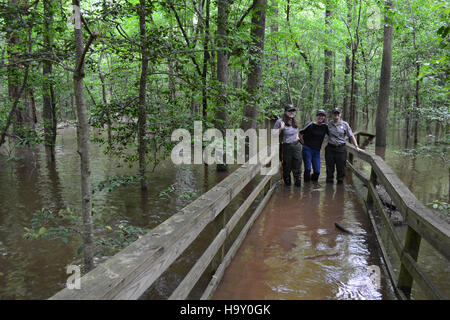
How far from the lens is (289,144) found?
7.72m

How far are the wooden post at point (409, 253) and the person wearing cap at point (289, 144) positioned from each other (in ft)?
15.1

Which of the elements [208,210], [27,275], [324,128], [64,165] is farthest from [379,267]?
[64,165]

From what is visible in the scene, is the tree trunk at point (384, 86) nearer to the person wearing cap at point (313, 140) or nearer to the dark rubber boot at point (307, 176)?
the person wearing cap at point (313, 140)

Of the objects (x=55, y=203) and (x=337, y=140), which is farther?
(x=55, y=203)

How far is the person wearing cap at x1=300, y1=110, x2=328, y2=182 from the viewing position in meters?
7.85

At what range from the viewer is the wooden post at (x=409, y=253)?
10.3ft

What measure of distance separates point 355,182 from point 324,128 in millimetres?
1967

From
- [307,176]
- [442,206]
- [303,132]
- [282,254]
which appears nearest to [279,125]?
[303,132]

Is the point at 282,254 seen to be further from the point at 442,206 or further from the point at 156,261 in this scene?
the point at 442,206

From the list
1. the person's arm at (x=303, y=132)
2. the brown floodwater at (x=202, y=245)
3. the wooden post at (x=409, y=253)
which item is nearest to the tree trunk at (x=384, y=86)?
the brown floodwater at (x=202, y=245)

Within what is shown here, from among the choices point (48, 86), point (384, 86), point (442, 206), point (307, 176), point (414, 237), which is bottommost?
point (442, 206)

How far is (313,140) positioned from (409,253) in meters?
5.00
